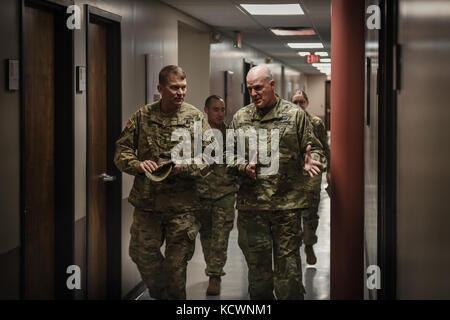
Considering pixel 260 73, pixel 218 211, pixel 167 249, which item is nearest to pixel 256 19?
pixel 218 211

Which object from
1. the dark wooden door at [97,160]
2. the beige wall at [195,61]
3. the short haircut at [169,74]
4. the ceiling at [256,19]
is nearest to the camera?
the short haircut at [169,74]

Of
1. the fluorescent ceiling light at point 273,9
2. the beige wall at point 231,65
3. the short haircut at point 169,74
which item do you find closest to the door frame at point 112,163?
the short haircut at point 169,74

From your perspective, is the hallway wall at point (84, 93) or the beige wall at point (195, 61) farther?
the beige wall at point (195, 61)

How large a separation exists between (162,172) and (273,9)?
3877mm

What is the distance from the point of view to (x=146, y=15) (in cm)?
557

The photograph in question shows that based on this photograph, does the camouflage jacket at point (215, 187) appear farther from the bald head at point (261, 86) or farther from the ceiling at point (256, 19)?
the ceiling at point (256, 19)

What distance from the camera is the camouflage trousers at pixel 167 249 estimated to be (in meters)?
4.14

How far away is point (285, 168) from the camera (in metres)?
4.14
